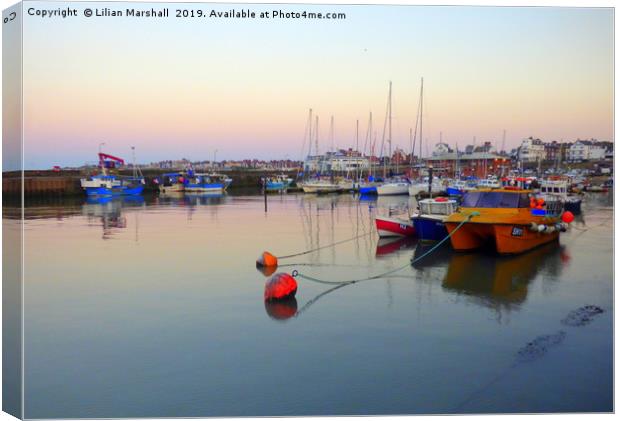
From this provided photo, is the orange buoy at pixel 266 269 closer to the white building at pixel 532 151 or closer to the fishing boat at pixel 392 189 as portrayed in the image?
the white building at pixel 532 151

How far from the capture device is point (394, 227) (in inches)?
758

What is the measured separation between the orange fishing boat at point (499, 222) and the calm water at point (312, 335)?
53 centimetres

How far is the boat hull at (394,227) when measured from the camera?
63.0 ft

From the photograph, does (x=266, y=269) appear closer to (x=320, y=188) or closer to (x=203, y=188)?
(x=320, y=188)

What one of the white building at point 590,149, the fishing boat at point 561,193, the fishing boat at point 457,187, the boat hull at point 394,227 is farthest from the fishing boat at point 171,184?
the white building at point 590,149

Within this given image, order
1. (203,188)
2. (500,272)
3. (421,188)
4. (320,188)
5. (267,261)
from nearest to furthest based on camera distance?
(500,272), (267,261), (421,188), (320,188), (203,188)

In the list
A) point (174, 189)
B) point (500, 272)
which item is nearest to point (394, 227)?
point (500, 272)

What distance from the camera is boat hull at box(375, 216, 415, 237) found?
19203 mm

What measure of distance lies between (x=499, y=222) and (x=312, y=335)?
25.8ft

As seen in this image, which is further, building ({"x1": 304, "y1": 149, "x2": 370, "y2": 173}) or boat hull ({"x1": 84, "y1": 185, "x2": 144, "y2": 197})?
building ({"x1": 304, "y1": 149, "x2": 370, "y2": 173})

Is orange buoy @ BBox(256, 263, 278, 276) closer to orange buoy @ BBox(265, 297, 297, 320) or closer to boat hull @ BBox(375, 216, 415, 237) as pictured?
orange buoy @ BBox(265, 297, 297, 320)

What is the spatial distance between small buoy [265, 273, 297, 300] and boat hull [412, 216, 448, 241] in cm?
785

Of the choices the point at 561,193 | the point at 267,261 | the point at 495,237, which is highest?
the point at 561,193

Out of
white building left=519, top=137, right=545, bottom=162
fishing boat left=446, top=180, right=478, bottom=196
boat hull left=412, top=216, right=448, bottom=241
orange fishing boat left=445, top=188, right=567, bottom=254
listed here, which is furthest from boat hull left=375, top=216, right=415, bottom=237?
fishing boat left=446, top=180, right=478, bottom=196
